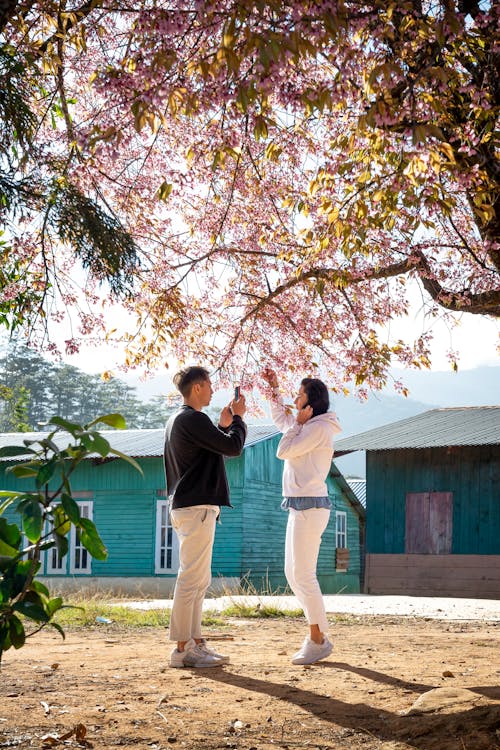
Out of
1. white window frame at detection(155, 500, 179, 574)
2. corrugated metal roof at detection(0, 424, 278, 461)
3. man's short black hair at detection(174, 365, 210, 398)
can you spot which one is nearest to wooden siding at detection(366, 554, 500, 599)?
corrugated metal roof at detection(0, 424, 278, 461)

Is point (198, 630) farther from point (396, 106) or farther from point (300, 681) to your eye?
point (396, 106)

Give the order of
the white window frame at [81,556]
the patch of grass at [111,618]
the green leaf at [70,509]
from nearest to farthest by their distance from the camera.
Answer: the green leaf at [70,509] < the patch of grass at [111,618] < the white window frame at [81,556]

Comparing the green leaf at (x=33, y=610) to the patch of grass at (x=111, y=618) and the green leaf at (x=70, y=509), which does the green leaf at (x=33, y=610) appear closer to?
the green leaf at (x=70, y=509)

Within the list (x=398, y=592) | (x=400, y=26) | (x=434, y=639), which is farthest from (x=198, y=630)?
(x=398, y=592)

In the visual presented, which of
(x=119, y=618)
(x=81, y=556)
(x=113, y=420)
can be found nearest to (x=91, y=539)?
(x=113, y=420)

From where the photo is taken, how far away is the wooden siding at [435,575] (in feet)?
61.8

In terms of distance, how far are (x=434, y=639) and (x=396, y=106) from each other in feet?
15.3

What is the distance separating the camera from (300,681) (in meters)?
5.48

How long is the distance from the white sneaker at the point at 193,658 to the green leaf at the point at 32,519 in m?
3.48

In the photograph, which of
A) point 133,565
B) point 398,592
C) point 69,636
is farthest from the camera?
point 133,565

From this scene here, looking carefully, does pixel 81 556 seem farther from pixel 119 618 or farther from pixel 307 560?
pixel 307 560

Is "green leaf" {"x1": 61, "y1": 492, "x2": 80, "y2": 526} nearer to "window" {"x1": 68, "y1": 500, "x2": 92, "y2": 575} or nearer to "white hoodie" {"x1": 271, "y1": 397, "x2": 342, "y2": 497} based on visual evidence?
"white hoodie" {"x1": 271, "y1": 397, "x2": 342, "y2": 497}

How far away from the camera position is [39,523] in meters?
2.81

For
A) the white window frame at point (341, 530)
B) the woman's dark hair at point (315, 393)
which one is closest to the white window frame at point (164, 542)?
the white window frame at point (341, 530)
